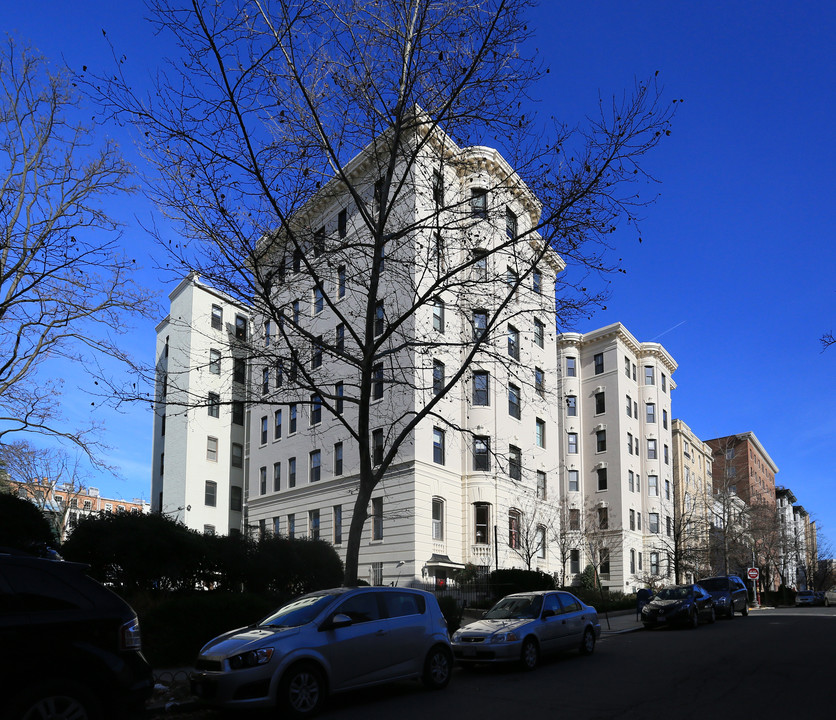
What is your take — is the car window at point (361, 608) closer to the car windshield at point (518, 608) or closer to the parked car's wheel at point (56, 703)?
the parked car's wheel at point (56, 703)

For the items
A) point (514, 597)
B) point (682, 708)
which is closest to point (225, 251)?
point (514, 597)

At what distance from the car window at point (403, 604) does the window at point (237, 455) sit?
1560 inches

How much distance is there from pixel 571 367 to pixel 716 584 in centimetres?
2978

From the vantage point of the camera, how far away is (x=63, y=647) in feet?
21.0

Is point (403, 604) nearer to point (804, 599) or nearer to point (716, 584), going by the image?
point (716, 584)

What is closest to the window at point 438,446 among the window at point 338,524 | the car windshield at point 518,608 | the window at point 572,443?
the window at point 338,524

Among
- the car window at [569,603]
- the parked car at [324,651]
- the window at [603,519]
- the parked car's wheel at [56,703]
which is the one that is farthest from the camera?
the window at [603,519]

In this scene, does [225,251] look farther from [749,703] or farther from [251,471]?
[251,471]

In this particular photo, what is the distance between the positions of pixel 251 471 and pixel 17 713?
40502mm

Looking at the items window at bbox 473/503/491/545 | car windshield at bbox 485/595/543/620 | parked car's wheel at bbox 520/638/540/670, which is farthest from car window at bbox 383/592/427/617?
window at bbox 473/503/491/545

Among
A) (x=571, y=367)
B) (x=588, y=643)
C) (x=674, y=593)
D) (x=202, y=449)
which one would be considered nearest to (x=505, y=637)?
(x=588, y=643)

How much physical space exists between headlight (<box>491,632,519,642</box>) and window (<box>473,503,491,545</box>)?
Answer: 21270mm

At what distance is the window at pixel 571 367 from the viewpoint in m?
58.7

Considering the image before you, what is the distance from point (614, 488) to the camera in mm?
54750
